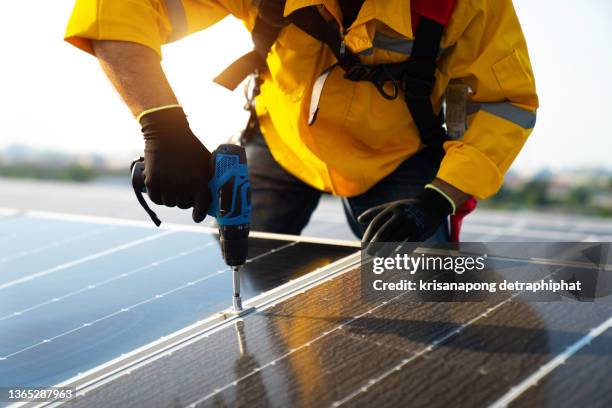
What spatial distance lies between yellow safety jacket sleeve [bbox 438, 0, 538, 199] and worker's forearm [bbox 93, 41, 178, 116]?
3.45 feet

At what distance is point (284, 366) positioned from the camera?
6.00 ft

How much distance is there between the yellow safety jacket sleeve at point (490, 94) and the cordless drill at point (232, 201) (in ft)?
2.95

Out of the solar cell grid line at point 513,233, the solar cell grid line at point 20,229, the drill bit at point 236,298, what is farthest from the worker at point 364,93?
the solar cell grid line at point 513,233

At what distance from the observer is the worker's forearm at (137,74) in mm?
2545

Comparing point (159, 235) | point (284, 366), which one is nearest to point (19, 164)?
point (159, 235)

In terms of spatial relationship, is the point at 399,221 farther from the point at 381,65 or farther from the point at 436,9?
the point at 436,9

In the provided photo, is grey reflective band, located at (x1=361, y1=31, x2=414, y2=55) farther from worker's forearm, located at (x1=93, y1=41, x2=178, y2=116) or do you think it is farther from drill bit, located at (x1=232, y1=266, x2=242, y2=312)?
drill bit, located at (x1=232, y1=266, x2=242, y2=312)

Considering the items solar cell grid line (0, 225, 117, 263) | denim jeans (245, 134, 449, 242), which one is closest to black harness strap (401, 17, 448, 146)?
denim jeans (245, 134, 449, 242)

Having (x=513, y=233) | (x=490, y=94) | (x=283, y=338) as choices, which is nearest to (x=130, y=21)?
(x=283, y=338)

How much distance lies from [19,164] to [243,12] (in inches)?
822

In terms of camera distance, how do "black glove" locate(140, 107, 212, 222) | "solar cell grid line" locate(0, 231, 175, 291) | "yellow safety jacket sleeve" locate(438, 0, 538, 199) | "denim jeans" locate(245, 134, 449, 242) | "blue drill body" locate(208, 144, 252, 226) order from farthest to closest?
"denim jeans" locate(245, 134, 449, 242)
"yellow safety jacket sleeve" locate(438, 0, 538, 199)
"solar cell grid line" locate(0, 231, 175, 291)
"black glove" locate(140, 107, 212, 222)
"blue drill body" locate(208, 144, 252, 226)

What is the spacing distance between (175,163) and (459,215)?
133 cm

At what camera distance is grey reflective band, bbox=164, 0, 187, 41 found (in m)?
2.75

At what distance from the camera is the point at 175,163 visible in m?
2.32
